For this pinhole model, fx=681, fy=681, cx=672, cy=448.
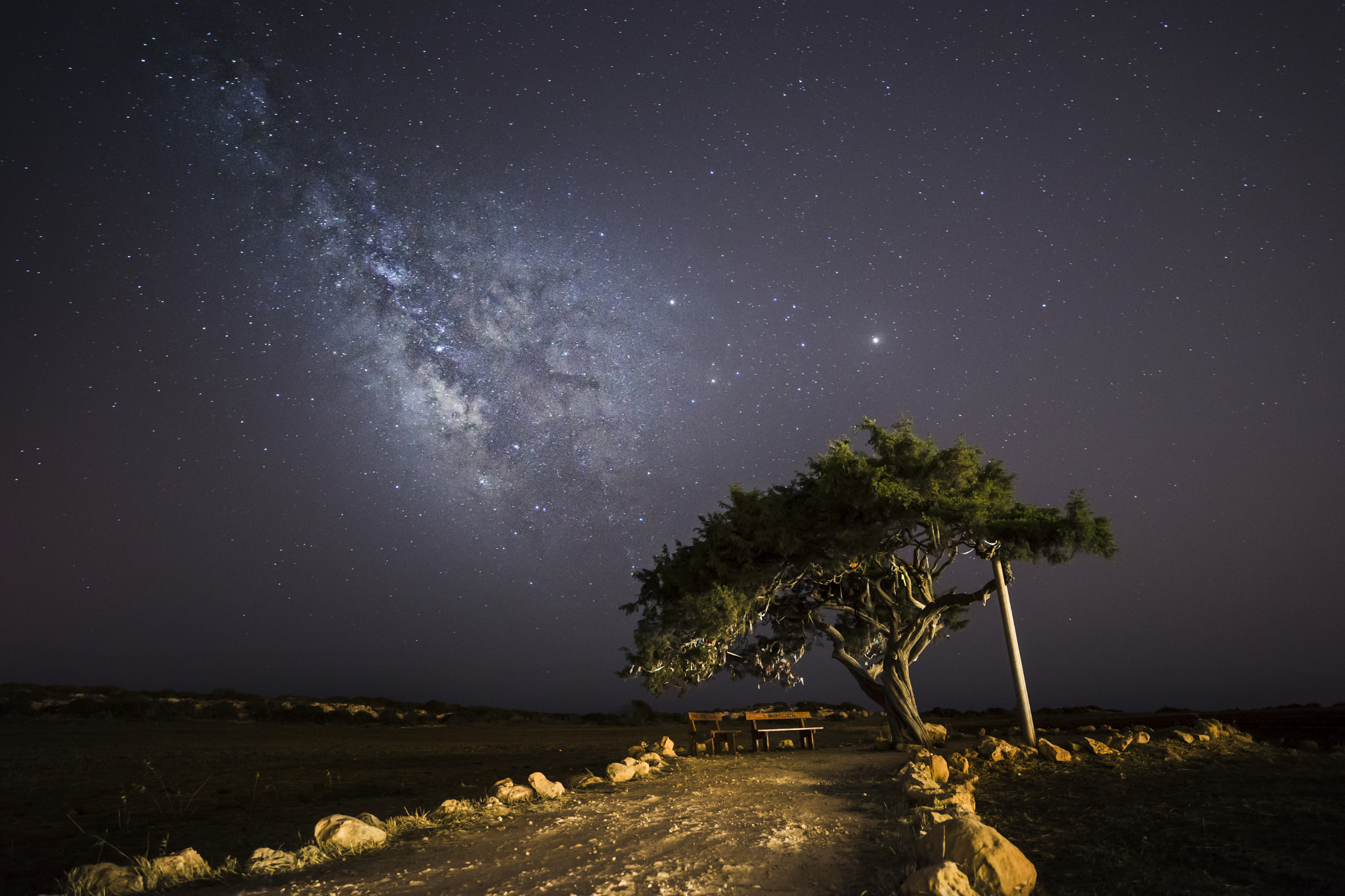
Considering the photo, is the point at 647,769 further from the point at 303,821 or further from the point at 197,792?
the point at 197,792

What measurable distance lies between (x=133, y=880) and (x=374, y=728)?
32106 mm

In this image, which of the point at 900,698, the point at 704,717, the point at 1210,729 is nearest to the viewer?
the point at 1210,729

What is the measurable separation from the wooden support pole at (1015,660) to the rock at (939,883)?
1108 cm

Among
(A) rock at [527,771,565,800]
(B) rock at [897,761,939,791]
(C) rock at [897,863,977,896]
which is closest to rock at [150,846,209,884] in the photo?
(A) rock at [527,771,565,800]

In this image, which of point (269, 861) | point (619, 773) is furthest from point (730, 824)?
point (619, 773)

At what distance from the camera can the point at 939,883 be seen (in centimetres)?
450

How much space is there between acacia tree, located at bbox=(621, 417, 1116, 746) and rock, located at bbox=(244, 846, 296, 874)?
402 inches

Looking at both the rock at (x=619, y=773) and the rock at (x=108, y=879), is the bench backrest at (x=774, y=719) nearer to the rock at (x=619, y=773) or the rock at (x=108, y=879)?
the rock at (x=619, y=773)

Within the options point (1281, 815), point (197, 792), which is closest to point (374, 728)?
point (197, 792)

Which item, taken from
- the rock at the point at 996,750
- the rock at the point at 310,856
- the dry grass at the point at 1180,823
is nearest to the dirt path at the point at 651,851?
the rock at the point at 310,856

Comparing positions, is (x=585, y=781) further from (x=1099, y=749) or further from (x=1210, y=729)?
(x=1210, y=729)

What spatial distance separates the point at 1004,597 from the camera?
613 inches

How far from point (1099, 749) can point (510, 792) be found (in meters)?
11.0

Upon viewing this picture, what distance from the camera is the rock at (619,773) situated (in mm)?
11508
